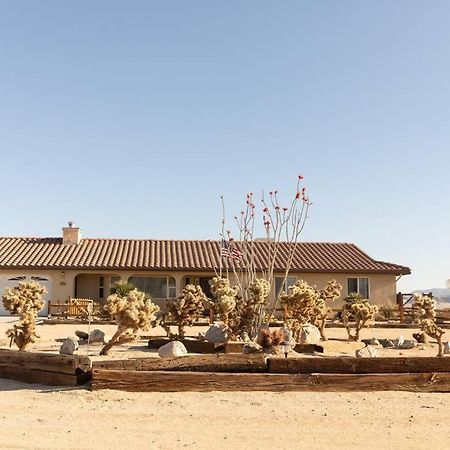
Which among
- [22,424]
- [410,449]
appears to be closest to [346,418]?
[410,449]

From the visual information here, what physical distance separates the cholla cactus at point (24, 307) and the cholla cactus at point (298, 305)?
691cm

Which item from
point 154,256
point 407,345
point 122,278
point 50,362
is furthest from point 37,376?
point 154,256

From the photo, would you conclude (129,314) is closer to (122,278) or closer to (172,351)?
(172,351)

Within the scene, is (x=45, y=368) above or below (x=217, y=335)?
below

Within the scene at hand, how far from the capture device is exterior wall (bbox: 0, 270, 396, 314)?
33.2 metres

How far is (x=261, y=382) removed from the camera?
8891 millimetres

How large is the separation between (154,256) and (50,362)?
86.3 feet

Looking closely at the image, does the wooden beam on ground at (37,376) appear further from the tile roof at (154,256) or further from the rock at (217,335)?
the tile roof at (154,256)

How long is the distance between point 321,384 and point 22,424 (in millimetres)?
4489

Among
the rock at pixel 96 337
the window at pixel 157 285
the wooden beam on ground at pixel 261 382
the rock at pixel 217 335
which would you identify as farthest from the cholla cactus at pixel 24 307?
the window at pixel 157 285

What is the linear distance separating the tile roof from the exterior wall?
51 cm

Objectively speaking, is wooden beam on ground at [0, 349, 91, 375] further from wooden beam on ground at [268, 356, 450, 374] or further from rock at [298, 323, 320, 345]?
rock at [298, 323, 320, 345]

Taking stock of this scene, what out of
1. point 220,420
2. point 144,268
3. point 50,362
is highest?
point 144,268

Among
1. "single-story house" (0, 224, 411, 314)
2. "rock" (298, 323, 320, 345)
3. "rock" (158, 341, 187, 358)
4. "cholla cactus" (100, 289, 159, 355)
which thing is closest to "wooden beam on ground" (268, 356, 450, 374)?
"rock" (158, 341, 187, 358)
